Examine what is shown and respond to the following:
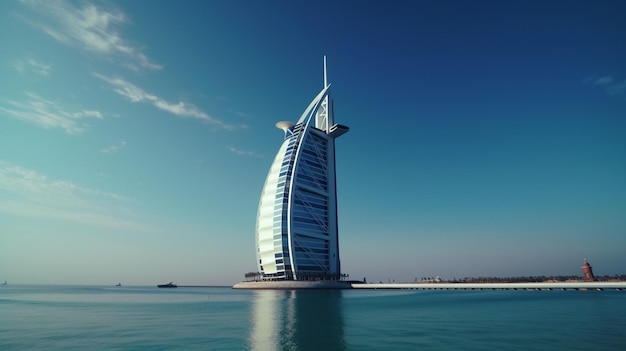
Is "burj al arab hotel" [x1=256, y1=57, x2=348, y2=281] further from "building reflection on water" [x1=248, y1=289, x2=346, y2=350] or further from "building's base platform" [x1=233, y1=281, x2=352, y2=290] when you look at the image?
"building reflection on water" [x1=248, y1=289, x2=346, y2=350]

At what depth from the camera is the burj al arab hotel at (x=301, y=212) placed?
12231 centimetres

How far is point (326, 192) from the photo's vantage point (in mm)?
140250

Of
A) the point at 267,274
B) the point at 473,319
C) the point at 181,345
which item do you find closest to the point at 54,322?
the point at 181,345

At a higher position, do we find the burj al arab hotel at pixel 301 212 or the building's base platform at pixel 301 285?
the burj al arab hotel at pixel 301 212

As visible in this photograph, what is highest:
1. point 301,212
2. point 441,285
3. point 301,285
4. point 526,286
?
point 301,212

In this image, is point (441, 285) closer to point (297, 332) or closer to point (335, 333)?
point (335, 333)

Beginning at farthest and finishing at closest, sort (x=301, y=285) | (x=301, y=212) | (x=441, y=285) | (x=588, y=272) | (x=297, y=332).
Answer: (x=301, y=212) → (x=441, y=285) → (x=301, y=285) → (x=588, y=272) → (x=297, y=332)

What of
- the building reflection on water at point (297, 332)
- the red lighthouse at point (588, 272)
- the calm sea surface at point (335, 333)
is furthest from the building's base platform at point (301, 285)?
the calm sea surface at point (335, 333)

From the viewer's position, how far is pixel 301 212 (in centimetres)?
12762

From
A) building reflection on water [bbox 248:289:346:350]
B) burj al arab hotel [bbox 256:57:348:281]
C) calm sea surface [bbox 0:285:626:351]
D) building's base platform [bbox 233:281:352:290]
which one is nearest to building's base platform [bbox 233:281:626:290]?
building's base platform [bbox 233:281:352:290]

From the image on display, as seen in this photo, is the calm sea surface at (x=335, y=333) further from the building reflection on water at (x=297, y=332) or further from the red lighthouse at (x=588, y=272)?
the red lighthouse at (x=588, y=272)

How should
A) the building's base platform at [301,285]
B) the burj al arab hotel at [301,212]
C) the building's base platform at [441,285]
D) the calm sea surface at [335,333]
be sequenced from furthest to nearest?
the burj al arab hotel at [301,212]
the building's base platform at [301,285]
the building's base platform at [441,285]
the calm sea surface at [335,333]

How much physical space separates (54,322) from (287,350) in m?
33.3

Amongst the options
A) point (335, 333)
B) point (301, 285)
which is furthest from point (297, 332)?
point (301, 285)
